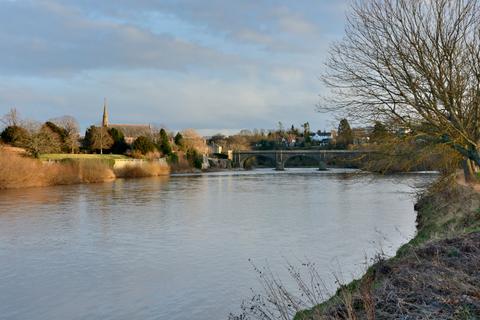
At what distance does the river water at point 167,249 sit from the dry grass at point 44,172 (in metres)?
10.8

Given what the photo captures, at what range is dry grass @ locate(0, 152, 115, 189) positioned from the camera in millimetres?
34156

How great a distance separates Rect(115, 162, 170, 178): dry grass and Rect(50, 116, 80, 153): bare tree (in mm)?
8433

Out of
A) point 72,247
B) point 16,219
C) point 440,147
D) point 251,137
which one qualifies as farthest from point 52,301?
Result: point 251,137

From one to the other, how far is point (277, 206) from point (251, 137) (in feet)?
306

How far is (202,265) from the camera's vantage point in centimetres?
1095

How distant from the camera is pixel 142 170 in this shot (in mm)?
54156

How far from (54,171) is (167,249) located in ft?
96.0

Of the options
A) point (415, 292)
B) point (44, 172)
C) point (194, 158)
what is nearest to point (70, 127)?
point (194, 158)

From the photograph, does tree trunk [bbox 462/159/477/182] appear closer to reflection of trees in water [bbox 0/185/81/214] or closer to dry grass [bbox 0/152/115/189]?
reflection of trees in water [bbox 0/185/81/214]

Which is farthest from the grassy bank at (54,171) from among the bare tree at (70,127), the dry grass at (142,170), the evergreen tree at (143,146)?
the evergreen tree at (143,146)

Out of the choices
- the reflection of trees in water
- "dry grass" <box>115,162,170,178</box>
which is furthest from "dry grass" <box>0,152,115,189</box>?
the reflection of trees in water

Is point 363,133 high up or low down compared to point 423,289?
up

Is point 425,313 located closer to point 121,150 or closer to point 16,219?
point 16,219

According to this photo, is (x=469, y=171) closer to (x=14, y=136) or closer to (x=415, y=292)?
(x=415, y=292)
